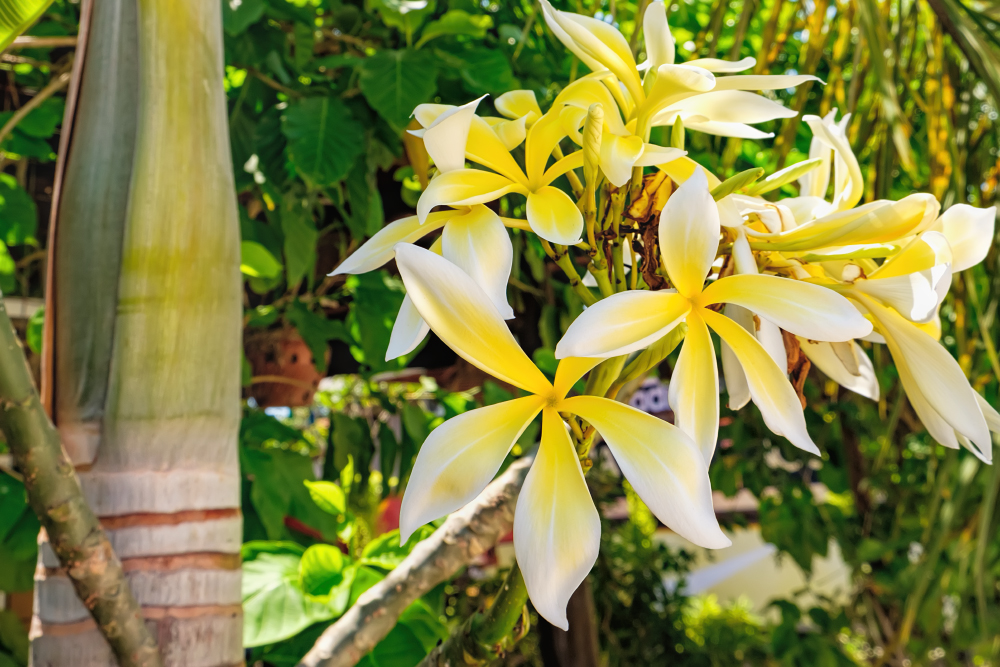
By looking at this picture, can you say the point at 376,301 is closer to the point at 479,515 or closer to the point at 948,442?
the point at 479,515

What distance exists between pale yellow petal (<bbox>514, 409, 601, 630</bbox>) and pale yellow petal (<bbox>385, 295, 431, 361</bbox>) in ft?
0.19

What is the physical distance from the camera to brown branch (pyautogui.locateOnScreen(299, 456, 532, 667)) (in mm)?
318

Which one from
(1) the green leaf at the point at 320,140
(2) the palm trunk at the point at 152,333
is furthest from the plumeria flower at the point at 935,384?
(1) the green leaf at the point at 320,140

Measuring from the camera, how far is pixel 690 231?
0.19 m

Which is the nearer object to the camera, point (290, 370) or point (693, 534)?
point (693, 534)

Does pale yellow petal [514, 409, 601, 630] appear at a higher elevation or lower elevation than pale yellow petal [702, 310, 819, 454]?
lower

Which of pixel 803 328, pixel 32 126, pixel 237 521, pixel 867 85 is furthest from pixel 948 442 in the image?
pixel 32 126

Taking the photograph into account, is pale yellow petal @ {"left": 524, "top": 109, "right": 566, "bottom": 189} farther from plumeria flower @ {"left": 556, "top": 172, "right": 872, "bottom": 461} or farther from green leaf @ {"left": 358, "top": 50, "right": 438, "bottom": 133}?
green leaf @ {"left": 358, "top": 50, "right": 438, "bottom": 133}

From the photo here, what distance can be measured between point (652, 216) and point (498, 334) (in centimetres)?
10

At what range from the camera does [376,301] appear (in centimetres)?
83

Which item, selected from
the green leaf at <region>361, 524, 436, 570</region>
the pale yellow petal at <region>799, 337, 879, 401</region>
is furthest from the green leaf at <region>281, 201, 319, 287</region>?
the pale yellow petal at <region>799, 337, 879, 401</region>

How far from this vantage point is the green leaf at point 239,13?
577 mm

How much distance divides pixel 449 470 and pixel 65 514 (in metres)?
0.17

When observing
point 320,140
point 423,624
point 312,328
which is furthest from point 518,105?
point 312,328
